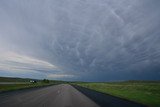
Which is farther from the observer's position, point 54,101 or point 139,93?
point 139,93

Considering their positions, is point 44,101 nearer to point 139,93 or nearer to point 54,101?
point 54,101

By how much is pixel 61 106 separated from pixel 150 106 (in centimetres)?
812

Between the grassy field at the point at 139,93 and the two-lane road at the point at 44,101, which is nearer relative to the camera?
the two-lane road at the point at 44,101

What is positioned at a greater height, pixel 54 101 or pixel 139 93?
pixel 139 93

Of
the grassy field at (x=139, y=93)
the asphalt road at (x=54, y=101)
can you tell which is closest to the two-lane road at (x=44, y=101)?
the asphalt road at (x=54, y=101)

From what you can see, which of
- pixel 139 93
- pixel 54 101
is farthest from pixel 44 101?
pixel 139 93

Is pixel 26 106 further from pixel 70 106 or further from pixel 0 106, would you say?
pixel 70 106

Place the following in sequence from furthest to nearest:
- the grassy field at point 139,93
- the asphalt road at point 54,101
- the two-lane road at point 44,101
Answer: the grassy field at point 139,93, the asphalt road at point 54,101, the two-lane road at point 44,101

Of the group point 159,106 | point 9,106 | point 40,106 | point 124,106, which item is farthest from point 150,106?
point 9,106

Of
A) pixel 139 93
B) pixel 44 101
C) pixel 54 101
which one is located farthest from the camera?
pixel 139 93

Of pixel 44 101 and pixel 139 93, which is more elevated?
pixel 139 93

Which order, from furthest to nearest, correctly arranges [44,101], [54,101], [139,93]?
1. [139,93]
2. [54,101]
3. [44,101]

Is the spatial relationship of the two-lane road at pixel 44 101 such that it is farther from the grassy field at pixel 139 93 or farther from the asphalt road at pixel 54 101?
the grassy field at pixel 139 93

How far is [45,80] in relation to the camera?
186875 millimetres
